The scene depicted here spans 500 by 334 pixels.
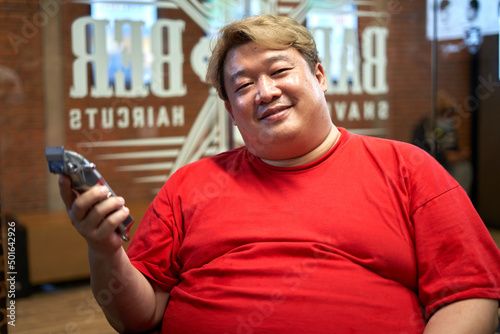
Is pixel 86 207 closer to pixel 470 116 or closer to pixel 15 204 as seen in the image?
pixel 15 204

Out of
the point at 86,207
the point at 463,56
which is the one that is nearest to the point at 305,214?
the point at 86,207

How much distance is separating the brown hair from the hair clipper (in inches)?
24.3

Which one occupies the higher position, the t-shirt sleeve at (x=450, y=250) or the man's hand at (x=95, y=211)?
the man's hand at (x=95, y=211)

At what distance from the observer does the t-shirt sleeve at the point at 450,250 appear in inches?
47.7

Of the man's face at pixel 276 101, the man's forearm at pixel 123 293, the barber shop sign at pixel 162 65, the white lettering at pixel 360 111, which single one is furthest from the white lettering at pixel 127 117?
the man's forearm at pixel 123 293

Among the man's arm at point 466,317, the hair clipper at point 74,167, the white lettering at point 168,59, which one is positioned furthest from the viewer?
the white lettering at point 168,59

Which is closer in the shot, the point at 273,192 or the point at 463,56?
the point at 273,192

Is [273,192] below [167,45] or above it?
below

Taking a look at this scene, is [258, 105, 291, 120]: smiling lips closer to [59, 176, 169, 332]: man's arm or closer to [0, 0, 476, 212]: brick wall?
[59, 176, 169, 332]: man's arm

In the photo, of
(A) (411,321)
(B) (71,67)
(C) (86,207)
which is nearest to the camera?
(C) (86,207)

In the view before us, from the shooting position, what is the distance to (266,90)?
1.42 metres

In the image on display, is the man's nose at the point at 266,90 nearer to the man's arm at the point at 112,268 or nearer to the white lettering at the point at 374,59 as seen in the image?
the man's arm at the point at 112,268

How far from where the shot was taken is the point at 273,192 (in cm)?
144

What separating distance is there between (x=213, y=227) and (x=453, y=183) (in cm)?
65
